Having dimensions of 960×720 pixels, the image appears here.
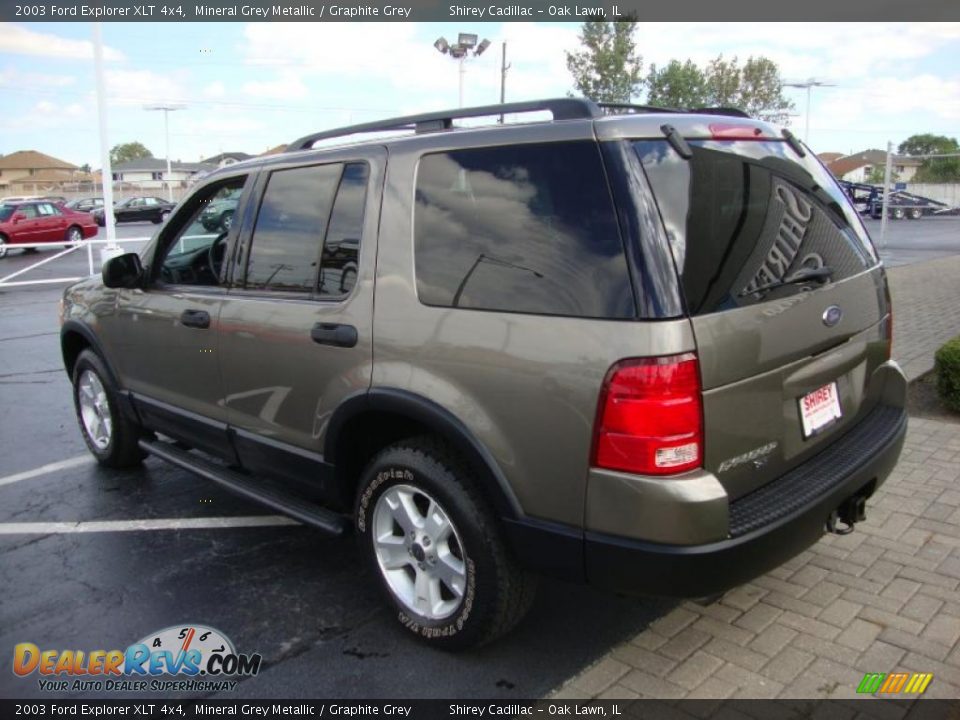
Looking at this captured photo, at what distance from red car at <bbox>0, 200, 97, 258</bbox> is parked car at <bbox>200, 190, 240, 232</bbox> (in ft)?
70.5

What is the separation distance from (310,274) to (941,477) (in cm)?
375

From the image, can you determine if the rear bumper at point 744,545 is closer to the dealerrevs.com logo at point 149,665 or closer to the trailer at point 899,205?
the dealerrevs.com logo at point 149,665

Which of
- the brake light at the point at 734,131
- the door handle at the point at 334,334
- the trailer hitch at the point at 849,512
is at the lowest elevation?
the trailer hitch at the point at 849,512

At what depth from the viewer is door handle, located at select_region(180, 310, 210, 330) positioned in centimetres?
373

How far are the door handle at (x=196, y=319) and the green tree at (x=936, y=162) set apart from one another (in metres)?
35.4

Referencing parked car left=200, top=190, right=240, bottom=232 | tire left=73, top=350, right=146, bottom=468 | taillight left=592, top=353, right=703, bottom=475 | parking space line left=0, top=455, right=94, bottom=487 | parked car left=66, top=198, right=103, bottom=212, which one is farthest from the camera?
parked car left=66, top=198, right=103, bottom=212

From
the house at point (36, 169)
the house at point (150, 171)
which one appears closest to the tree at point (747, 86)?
the house at point (150, 171)

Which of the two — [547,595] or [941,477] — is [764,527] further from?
[941,477]

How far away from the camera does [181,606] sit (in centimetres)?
330

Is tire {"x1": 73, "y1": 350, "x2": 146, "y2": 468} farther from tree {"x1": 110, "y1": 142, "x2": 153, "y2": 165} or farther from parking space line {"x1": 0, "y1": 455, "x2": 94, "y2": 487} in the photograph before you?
tree {"x1": 110, "y1": 142, "x2": 153, "y2": 165}

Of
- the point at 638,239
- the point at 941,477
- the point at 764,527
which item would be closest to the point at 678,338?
the point at 638,239

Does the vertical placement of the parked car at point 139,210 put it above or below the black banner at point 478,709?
above

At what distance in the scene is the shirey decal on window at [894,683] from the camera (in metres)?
2.61

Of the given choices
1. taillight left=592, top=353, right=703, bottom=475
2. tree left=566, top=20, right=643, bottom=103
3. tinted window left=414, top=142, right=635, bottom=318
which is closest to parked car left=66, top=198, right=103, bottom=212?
tree left=566, top=20, right=643, bottom=103
